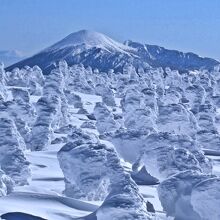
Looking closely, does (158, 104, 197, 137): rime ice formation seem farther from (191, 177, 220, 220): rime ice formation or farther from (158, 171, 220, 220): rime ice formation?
(191, 177, 220, 220): rime ice formation

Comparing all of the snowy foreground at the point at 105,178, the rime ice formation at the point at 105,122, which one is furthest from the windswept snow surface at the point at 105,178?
the rime ice formation at the point at 105,122

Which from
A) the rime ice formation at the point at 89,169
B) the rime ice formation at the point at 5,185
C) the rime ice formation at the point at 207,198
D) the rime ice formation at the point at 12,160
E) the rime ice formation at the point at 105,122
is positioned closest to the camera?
the rime ice formation at the point at 207,198

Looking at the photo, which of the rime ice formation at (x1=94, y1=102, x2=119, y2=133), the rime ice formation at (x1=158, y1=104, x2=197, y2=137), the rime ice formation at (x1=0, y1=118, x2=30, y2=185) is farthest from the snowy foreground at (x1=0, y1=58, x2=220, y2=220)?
the rime ice formation at (x1=158, y1=104, x2=197, y2=137)

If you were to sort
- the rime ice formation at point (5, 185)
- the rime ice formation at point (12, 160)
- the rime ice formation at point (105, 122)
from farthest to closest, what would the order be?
the rime ice formation at point (105, 122) < the rime ice formation at point (12, 160) < the rime ice formation at point (5, 185)

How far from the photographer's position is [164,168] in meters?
15.0

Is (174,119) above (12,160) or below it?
below

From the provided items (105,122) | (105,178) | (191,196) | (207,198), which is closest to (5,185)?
(105,178)

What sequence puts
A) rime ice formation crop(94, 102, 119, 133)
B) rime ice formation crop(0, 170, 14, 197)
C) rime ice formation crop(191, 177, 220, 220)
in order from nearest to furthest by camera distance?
rime ice formation crop(191, 177, 220, 220), rime ice formation crop(0, 170, 14, 197), rime ice formation crop(94, 102, 119, 133)

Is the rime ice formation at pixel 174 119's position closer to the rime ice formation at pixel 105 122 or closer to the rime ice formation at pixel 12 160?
the rime ice formation at pixel 105 122

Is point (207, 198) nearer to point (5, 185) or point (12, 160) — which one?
point (5, 185)

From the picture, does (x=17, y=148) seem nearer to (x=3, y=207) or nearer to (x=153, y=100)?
(x=3, y=207)

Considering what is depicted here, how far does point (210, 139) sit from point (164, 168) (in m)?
13.7

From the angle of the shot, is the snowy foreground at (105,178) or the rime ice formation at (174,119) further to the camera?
the rime ice formation at (174,119)

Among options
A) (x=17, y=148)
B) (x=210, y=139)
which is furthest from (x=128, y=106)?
(x=17, y=148)
